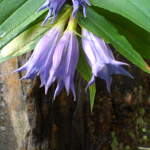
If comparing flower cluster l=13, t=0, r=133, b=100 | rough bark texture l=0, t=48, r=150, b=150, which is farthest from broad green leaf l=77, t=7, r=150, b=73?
rough bark texture l=0, t=48, r=150, b=150

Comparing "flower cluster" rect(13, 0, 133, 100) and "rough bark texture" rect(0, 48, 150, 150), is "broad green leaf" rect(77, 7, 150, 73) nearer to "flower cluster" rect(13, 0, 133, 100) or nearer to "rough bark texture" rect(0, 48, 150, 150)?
"flower cluster" rect(13, 0, 133, 100)

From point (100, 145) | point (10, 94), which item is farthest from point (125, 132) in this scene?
point (10, 94)

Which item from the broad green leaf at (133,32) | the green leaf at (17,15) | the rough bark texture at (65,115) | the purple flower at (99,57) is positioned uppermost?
the green leaf at (17,15)

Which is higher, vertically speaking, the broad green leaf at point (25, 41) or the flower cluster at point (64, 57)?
the broad green leaf at point (25, 41)

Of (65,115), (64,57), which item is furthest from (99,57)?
→ (65,115)

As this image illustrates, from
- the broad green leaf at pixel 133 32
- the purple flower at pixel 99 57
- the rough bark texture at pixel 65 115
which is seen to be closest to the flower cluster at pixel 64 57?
the purple flower at pixel 99 57

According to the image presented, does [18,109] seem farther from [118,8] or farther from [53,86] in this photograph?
[118,8]

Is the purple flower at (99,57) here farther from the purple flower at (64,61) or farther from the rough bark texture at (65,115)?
the rough bark texture at (65,115)
